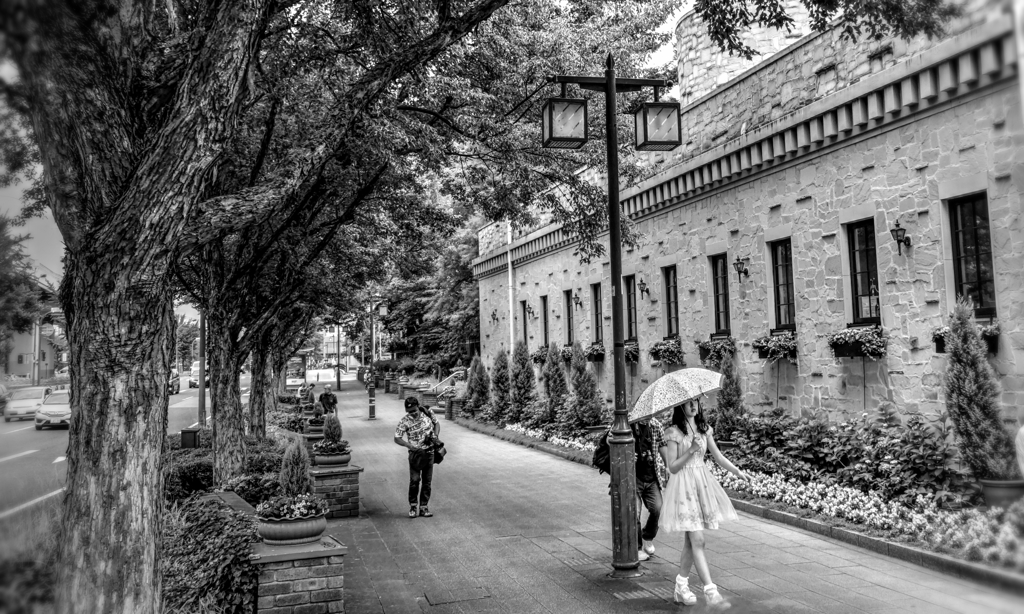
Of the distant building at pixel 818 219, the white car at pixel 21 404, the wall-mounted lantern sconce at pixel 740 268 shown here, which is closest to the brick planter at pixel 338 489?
the distant building at pixel 818 219

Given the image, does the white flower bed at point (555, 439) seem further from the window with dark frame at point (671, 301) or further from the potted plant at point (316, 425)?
the potted plant at point (316, 425)

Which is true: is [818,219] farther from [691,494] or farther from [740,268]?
[691,494]

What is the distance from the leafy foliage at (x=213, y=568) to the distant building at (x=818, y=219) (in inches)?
190

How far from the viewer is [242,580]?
6.36m

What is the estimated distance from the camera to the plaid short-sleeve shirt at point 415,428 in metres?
11.5

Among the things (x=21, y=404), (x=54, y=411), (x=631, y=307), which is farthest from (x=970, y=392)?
(x=631, y=307)

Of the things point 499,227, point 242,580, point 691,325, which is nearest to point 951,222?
point 691,325

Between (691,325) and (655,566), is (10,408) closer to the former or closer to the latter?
(655,566)

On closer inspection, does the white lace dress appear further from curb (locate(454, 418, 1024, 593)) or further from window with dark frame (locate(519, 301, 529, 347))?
window with dark frame (locate(519, 301, 529, 347))

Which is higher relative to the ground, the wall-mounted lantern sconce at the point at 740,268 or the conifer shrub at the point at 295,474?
the wall-mounted lantern sconce at the point at 740,268

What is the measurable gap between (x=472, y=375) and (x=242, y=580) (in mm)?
23578

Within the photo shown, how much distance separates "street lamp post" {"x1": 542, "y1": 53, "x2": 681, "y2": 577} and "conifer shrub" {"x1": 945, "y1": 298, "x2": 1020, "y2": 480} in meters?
4.03

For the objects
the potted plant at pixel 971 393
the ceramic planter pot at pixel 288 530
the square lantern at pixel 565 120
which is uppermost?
the square lantern at pixel 565 120

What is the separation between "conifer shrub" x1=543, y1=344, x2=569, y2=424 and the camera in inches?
863
